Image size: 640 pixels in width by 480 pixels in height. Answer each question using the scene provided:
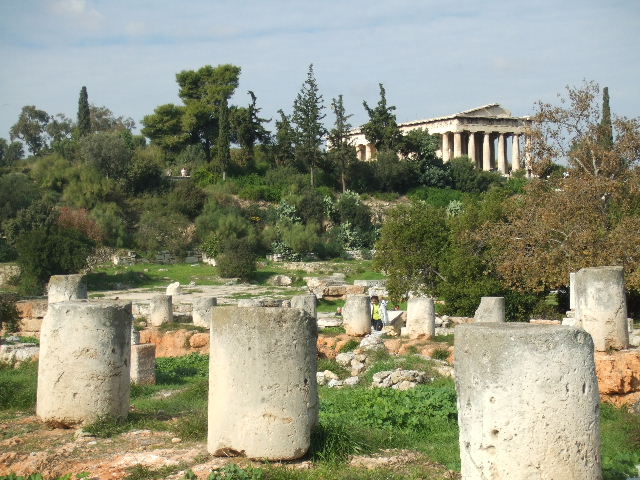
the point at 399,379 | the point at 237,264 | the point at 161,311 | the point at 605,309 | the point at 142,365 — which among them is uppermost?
the point at 237,264

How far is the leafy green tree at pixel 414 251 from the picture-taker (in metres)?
23.0

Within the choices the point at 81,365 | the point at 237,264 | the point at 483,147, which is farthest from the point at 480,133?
the point at 81,365

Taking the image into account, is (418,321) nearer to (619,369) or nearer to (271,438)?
(619,369)

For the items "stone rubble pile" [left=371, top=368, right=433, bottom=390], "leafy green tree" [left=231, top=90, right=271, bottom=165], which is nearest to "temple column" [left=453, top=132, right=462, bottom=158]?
"leafy green tree" [left=231, top=90, right=271, bottom=165]

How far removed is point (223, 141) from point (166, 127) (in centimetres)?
706

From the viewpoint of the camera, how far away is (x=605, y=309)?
11664mm

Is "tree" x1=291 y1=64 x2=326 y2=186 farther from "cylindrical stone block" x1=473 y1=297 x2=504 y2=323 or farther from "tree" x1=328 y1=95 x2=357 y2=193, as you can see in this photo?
"cylindrical stone block" x1=473 y1=297 x2=504 y2=323

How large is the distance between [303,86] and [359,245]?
45.8 feet

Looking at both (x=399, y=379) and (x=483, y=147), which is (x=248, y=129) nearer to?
(x=483, y=147)

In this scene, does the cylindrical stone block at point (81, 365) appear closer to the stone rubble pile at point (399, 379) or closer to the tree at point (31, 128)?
the stone rubble pile at point (399, 379)

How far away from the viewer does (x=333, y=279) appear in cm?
3219

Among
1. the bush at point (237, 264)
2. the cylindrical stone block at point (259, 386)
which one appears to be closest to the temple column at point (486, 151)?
the bush at point (237, 264)

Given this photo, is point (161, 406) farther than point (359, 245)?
No

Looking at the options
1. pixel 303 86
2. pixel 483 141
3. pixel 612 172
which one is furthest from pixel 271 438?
pixel 483 141
